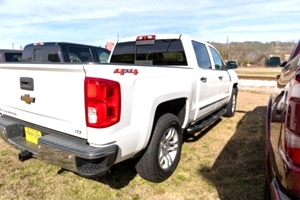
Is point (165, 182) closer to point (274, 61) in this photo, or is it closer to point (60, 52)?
point (274, 61)

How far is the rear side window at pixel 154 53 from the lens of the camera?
409cm

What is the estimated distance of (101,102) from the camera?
2207 millimetres

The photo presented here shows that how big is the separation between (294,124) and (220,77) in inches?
150

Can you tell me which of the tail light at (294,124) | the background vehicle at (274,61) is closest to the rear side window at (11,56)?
the background vehicle at (274,61)

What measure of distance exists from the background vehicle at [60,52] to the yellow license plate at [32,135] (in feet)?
13.8

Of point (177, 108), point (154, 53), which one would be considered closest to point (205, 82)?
point (177, 108)

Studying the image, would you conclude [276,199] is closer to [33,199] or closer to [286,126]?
[286,126]

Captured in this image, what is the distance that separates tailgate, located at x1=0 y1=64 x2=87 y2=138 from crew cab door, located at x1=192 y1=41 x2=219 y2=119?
84.1 inches

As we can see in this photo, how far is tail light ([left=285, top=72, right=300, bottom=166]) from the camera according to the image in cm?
139

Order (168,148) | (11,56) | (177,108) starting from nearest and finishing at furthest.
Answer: (168,148)
(177,108)
(11,56)

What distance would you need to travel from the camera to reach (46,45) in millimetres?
7137

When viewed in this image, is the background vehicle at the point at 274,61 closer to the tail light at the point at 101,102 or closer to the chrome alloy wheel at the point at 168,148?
the chrome alloy wheel at the point at 168,148

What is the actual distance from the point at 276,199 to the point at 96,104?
155 centimetres

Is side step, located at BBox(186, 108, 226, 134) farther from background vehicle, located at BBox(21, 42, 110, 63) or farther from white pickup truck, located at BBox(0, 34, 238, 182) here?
background vehicle, located at BBox(21, 42, 110, 63)
